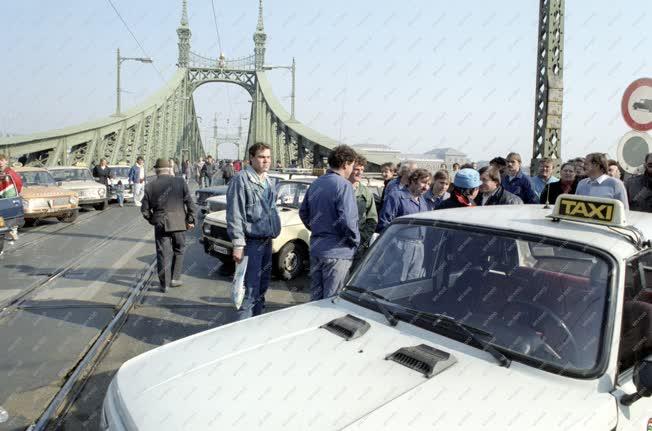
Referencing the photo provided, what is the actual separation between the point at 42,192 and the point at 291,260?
8093mm

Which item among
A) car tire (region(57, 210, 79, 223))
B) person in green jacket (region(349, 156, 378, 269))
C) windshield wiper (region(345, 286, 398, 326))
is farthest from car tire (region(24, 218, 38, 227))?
windshield wiper (region(345, 286, 398, 326))

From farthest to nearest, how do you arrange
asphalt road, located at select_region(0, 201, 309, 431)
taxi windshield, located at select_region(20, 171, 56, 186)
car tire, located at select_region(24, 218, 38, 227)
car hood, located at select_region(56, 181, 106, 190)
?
1. car hood, located at select_region(56, 181, 106, 190)
2. taxi windshield, located at select_region(20, 171, 56, 186)
3. car tire, located at select_region(24, 218, 38, 227)
4. asphalt road, located at select_region(0, 201, 309, 431)

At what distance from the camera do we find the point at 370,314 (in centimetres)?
254

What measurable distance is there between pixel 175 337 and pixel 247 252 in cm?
103

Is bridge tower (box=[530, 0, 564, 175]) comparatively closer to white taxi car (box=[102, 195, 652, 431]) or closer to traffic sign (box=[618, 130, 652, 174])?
traffic sign (box=[618, 130, 652, 174])

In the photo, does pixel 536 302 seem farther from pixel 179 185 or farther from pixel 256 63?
pixel 256 63

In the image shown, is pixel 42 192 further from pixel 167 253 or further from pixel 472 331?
pixel 472 331

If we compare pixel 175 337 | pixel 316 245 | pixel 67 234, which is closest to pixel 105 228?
pixel 67 234

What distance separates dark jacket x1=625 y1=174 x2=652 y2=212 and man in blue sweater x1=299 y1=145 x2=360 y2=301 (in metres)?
3.73

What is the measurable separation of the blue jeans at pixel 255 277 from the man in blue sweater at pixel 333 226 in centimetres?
65

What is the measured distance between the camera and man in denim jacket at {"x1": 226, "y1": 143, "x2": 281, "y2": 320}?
4.51 metres

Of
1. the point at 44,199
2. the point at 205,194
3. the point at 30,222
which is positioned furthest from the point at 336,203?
the point at 30,222

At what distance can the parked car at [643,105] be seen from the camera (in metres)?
5.49

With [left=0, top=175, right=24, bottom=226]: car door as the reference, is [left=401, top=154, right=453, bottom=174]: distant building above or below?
above
